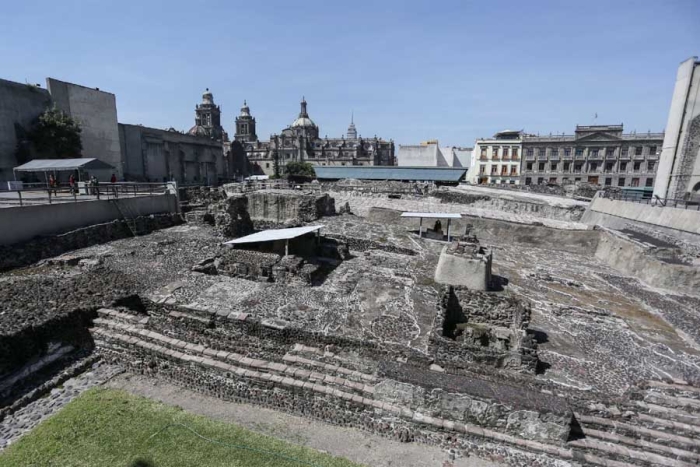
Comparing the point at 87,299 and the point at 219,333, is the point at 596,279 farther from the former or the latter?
the point at 87,299

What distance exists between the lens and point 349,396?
579 cm

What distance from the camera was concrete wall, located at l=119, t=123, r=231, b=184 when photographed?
4128 cm

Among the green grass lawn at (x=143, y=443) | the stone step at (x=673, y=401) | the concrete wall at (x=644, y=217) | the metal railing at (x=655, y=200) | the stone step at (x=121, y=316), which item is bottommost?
the green grass lawn at (x=143, y=443)

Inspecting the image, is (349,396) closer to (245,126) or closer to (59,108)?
(59,108)

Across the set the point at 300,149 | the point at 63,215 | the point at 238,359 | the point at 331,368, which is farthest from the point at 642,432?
the point at 300,149

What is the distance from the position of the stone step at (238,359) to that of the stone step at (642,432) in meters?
3.47

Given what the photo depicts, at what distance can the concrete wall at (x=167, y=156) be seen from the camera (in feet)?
135

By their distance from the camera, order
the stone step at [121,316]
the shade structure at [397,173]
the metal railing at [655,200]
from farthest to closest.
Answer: the shade structure at [397,173] → the metal railing at [655,200] → the stone step at [121,316]

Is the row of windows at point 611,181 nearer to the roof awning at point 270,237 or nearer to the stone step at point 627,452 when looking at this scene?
the roof awning at point 270,237

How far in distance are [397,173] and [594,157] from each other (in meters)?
32.2

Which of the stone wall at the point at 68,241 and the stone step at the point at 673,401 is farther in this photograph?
the stone wall at the point at 68,241

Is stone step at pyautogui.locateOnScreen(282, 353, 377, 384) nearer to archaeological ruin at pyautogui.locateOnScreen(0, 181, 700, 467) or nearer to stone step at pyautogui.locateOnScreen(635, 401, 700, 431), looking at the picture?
archaeological ruin at pyautogui.locateOnScreen(0, 181, 700, 467)

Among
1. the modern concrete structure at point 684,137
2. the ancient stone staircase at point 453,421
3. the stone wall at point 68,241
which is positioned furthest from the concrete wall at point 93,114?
the modern concrete structure at point 684,137

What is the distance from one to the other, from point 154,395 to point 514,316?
8.23 meters
